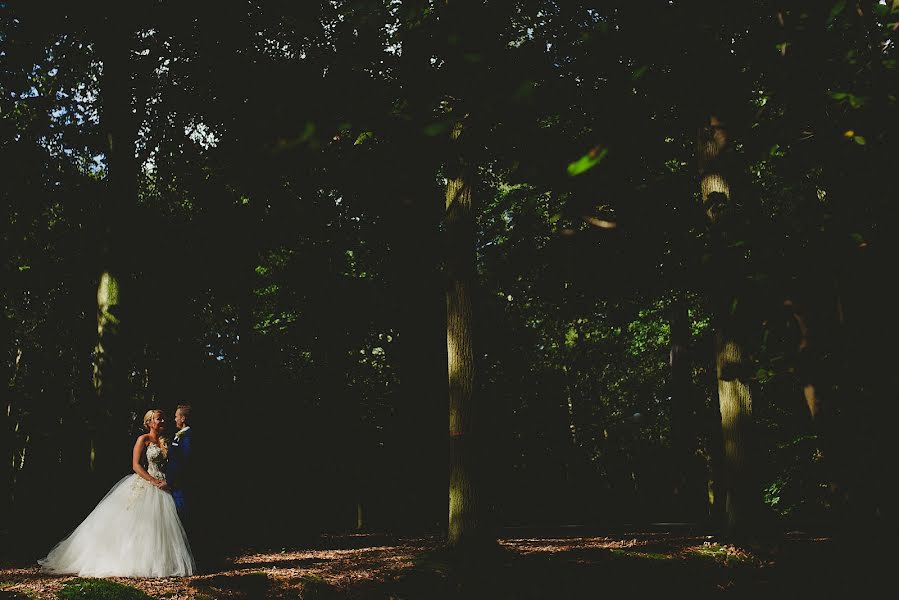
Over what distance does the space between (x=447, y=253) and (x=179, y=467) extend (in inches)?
185

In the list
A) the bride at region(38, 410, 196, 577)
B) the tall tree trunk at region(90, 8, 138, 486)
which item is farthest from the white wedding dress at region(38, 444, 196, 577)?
the tall tree trunk at region(90, 8, 138, 486)

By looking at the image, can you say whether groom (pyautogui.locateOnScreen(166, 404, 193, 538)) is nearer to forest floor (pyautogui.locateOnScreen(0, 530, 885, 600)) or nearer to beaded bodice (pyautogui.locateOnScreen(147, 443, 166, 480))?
beaded bodice (pyautogui.locateOnScreen(147, 443, 166, 480))

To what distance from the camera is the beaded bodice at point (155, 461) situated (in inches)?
362

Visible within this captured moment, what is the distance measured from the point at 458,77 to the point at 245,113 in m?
8.36

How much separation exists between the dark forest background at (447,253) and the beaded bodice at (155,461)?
2.03 meters

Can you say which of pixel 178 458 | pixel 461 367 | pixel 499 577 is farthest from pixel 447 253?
pixel 178 458

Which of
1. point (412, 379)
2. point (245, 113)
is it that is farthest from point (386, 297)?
point (245, 113)

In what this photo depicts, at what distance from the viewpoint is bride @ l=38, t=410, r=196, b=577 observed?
28.2 ft

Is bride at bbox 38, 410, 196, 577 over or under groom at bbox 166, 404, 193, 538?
under

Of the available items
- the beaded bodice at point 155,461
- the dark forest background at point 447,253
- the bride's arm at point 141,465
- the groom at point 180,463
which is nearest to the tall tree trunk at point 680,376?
the dark forest background at point 447,253

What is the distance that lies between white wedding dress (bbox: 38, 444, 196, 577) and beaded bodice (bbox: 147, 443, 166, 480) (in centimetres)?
17

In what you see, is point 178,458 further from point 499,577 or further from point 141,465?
point 499,577

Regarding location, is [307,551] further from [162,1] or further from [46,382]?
[46,382]

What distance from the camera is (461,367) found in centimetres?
959
